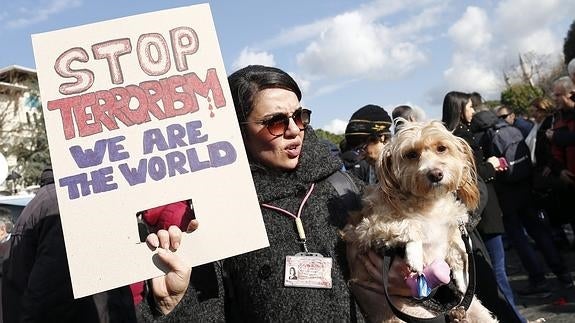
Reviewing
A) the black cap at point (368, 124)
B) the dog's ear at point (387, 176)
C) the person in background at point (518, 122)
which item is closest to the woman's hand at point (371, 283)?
the dog's ear at point (387, 176)

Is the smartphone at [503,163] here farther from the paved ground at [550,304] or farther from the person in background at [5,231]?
the person in background at [5,231]

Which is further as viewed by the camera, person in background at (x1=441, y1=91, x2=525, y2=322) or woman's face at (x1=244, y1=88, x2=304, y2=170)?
person in background at (x1=441, y1=91, x2=525, y2=322)

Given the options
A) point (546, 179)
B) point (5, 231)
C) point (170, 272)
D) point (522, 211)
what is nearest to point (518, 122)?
point (546, 179)

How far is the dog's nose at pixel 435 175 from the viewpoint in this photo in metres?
3.00

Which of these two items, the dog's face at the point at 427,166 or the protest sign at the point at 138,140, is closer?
the protest sign at the point at 138,140

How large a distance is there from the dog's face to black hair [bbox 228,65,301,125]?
0.87m

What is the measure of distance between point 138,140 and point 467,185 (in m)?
1.87

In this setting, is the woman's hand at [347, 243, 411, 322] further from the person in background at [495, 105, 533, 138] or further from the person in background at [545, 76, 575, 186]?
the person in background at [495, 105, 533, 138]

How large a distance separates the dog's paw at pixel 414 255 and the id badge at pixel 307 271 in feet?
1.80

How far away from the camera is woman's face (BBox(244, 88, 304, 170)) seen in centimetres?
242

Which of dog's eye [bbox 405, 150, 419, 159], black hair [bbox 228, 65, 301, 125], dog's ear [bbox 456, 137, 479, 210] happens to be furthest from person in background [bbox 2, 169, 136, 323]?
dog's ear [bbox 456, 137, 479, 210]

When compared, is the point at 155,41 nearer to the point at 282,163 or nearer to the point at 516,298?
the point at 282,163

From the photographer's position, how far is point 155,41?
7.13ft

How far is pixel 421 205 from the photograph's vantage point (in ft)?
10.1
